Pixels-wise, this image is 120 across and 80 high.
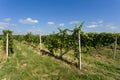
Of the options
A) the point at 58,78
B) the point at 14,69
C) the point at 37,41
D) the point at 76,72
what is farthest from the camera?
the point at 37,41

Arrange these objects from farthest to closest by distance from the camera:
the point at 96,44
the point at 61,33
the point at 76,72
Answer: the point at 96,44 → the point at 61,33 → the point at 76,72

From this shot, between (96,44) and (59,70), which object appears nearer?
(59,70)

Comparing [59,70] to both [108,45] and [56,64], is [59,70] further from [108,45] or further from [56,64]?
[108,45]

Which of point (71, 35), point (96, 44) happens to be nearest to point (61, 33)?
point (71, 35)

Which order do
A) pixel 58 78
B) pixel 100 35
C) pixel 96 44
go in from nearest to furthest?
pixel 58 78 < pixel 96 44 < pixel 100 35

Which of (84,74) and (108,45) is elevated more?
(108,45)

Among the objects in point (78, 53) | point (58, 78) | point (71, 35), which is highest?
point (71, 35)

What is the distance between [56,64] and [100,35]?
37.4 ft

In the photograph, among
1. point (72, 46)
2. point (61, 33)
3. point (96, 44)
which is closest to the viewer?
point (72, 46)

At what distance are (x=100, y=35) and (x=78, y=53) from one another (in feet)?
36.2

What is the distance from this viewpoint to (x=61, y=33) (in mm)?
8977

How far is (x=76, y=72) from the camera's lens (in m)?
6.45

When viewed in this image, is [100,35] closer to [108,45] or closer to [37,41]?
[108,45]

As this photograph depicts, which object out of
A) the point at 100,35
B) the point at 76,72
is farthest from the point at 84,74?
the point at 100,35
